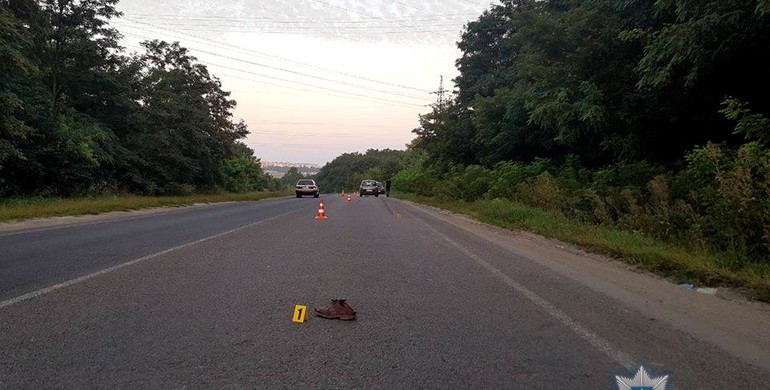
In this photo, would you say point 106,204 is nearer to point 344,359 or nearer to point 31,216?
point 31,216

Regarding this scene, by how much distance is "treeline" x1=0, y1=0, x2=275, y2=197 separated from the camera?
2323 cm

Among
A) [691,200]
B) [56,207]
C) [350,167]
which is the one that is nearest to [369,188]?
[56,207]

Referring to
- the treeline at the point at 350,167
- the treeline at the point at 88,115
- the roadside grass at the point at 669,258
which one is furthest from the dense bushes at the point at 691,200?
the treeline at the point at 350,167

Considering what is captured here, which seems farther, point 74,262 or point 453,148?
point 453,148

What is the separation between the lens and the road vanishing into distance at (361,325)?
351 centimetres

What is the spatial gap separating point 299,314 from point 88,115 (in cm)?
3142

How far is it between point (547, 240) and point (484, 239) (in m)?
1.38

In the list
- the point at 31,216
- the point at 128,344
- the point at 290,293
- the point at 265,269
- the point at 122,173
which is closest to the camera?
the point at 128,344

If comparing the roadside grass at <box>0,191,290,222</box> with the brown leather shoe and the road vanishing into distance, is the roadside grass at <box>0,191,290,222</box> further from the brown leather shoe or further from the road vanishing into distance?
the brown leather shoe

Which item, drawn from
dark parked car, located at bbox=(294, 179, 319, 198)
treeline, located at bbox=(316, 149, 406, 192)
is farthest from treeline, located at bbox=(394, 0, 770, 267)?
treeline, located at bbox=(316, 149, 406, 192)

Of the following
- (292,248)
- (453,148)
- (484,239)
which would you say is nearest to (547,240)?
(484,239)

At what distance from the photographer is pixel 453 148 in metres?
38.3

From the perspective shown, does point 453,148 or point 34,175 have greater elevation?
point 453,148

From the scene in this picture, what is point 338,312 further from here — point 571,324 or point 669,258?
point 669,258
